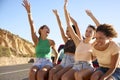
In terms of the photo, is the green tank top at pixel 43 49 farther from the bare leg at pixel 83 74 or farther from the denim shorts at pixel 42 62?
the bare leg at pixel 83 74

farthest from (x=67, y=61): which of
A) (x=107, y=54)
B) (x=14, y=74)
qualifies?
(x=14, y=74)

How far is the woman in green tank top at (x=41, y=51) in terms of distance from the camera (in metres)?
7.20

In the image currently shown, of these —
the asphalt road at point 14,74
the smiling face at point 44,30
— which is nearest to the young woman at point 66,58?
the smiling face at point 44,30

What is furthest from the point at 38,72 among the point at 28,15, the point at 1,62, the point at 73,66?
the point at 1,62

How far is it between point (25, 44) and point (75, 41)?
2634 inches

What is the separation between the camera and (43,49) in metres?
7.68

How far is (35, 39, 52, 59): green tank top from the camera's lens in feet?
25.1

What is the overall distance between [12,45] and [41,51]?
60.7 metres

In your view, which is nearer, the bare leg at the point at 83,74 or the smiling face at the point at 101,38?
the smiling face at the point at 101,38

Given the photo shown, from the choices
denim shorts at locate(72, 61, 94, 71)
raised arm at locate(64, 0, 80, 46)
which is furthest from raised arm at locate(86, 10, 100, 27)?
denim shorts at locate(72, 61, 94, 71)

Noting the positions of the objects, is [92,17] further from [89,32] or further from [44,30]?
[44,30]

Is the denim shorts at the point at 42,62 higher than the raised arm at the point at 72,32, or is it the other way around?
the raised arm at the point at 72,32

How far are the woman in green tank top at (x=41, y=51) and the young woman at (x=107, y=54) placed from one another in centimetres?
131

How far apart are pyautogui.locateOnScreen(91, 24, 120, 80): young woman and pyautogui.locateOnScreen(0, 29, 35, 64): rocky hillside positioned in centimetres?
5458
